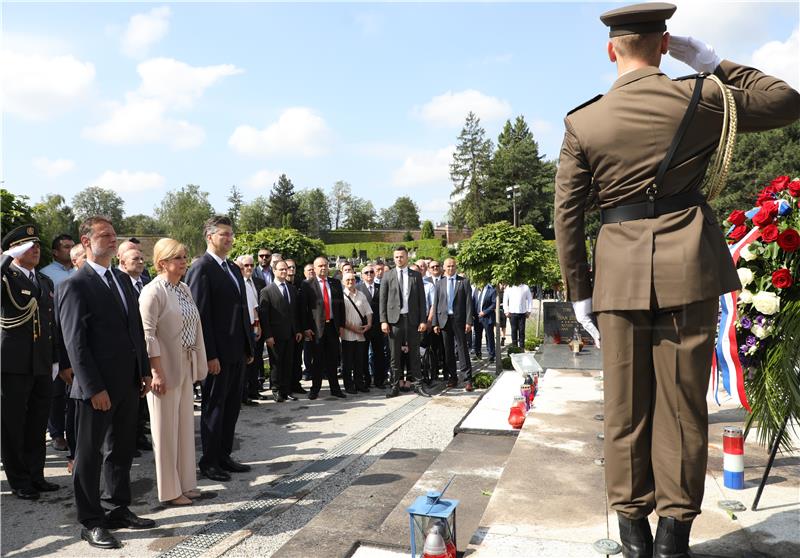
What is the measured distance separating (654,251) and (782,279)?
123cm

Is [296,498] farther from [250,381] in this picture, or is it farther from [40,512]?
[250,381]

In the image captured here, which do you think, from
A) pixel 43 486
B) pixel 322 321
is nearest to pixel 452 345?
pixel 322 321

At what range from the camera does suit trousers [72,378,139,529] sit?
13.0 feet

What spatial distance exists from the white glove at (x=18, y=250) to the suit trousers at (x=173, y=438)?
1.89 meters

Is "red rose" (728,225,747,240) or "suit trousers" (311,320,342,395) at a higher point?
"red rose" (728,225,747,240)

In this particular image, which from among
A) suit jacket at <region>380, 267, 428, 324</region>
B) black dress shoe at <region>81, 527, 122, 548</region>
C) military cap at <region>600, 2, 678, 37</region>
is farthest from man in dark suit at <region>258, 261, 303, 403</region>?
military cap at <region>600, 2, 678, 37</region>

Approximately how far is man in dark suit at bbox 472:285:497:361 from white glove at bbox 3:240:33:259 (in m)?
9.26

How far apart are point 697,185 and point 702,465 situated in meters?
1.05

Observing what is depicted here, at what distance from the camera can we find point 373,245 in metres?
67.8

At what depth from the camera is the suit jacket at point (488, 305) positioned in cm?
1298

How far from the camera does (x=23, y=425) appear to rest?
496 cm

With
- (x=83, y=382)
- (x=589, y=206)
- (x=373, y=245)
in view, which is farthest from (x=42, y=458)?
(x=373, y=245)

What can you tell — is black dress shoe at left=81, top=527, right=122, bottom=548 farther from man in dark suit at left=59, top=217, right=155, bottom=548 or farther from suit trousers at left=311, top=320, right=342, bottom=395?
suit trousers at left=311, top=320, right=342, bottom=395

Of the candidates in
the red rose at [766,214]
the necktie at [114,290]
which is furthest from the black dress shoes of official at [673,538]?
the necktie at [114,290]
